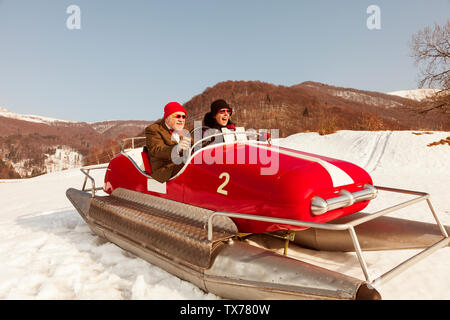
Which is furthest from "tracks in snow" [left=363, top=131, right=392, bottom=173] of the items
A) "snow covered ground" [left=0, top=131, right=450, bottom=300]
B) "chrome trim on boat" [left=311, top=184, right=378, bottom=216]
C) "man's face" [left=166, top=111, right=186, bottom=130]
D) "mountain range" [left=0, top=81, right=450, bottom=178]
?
"man's face" [left=166, top=111, right=186, bottom=130]

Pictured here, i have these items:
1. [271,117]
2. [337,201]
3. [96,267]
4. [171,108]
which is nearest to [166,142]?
[171,108]

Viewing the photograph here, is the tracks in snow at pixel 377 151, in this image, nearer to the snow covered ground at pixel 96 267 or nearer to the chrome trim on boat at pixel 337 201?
the snow covered ground at pixel 96 267

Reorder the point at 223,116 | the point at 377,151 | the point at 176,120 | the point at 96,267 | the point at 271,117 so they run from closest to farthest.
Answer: the point at 96,267 < the point at 176,120 < the point at 223,116 < the point at 377,151 < the point at 271,117

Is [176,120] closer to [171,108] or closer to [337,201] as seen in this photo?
[171,108]

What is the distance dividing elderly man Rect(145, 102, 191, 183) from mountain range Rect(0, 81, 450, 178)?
100 centimetres

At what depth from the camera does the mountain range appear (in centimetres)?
2022

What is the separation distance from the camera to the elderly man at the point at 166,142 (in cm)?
344

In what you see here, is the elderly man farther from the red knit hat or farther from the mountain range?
the mountain range

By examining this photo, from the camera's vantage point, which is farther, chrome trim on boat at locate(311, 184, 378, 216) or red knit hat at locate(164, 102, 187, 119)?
red knit hat at locate(164, 102, 187, 119)

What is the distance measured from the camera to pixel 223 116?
4406 mm

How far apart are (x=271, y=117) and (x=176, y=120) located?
42.8 metres
